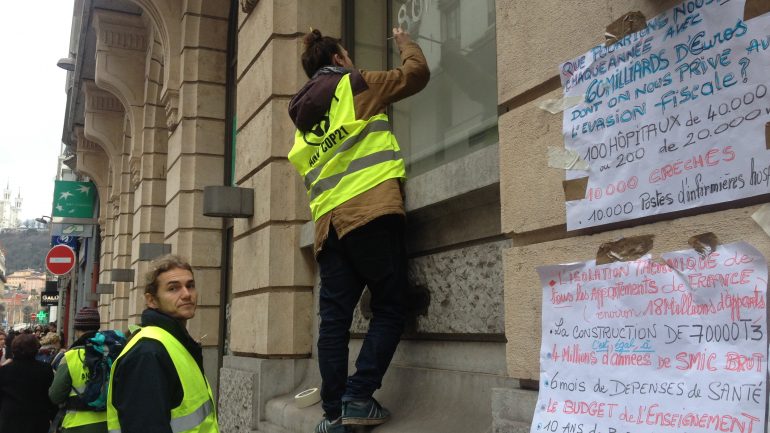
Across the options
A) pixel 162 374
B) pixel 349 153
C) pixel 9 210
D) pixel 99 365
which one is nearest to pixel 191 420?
pixel 162 374

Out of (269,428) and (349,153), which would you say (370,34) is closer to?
(349,153)

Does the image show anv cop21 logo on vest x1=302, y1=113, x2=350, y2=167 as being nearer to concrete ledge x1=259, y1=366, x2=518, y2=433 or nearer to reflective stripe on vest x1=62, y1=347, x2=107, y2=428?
concrete ledge x1=259, y1=366, x2=518, y2=433

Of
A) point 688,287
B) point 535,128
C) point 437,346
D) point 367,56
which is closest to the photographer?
point 688,287

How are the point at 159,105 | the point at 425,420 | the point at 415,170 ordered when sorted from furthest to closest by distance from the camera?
the point at 159,105 → the point at 415,170 → the point at 425,420

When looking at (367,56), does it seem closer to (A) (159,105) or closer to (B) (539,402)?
(B) (539,402)


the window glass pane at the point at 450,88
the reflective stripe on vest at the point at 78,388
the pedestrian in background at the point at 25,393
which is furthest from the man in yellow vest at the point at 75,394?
the window glass pane at the point at 450,88

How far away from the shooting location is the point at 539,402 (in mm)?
2703

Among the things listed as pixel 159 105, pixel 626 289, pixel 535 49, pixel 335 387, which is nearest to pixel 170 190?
pixel 159 105

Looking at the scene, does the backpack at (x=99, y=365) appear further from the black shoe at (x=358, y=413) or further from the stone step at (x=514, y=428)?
the stone step at (x=514, y=428)

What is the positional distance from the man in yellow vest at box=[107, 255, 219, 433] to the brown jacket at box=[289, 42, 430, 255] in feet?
3.44

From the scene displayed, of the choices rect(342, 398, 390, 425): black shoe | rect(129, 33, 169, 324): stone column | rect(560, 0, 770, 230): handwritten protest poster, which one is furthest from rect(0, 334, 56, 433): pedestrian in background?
rect(560, 0, 770, 230): handwritten protest poster

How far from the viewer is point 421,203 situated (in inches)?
159

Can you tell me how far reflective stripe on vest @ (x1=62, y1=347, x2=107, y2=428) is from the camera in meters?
4.41

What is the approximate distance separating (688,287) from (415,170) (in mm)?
2965
